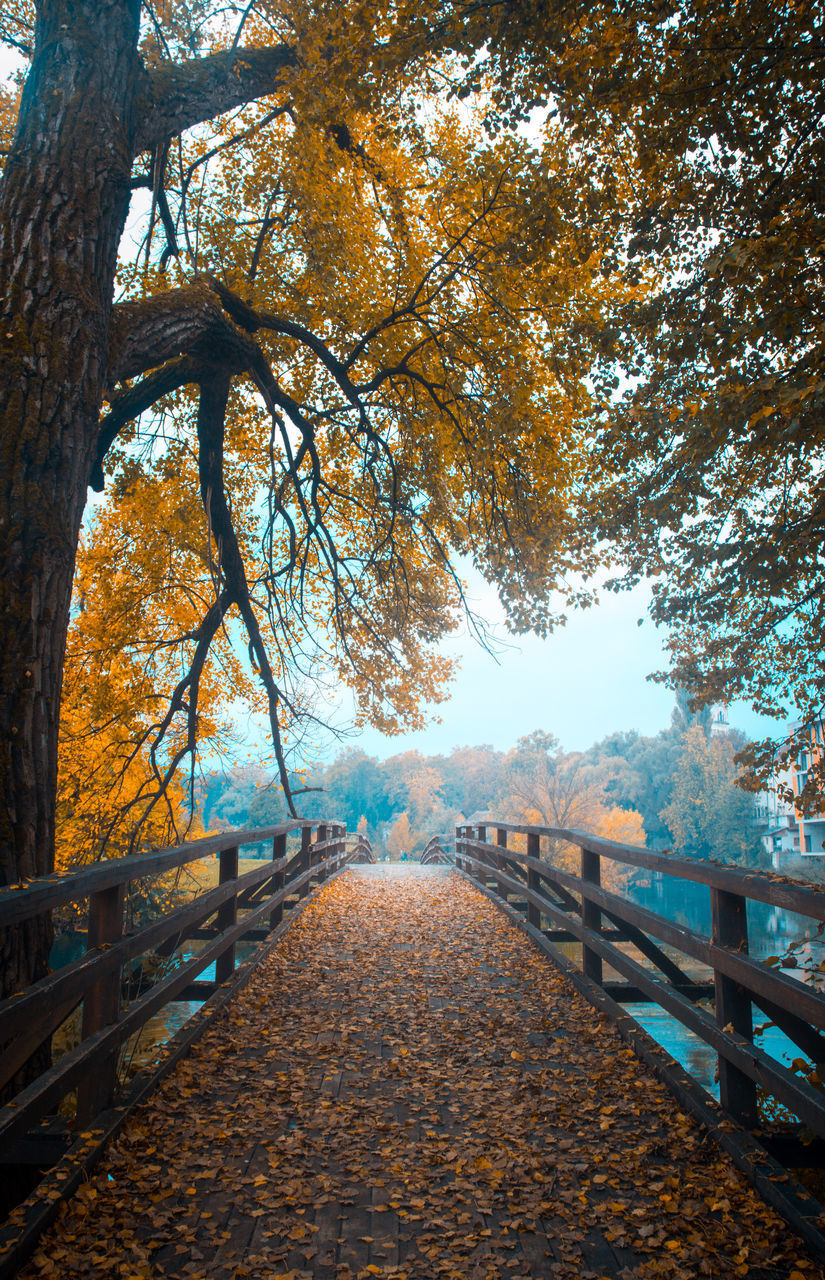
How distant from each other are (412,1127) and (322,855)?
857 centimetres

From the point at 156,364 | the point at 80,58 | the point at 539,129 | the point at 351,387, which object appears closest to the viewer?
the point at 80,58

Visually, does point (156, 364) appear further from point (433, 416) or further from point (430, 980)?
point (430, 980)

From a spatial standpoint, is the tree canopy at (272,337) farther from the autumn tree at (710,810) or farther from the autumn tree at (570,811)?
the autumn tree at (710,810)

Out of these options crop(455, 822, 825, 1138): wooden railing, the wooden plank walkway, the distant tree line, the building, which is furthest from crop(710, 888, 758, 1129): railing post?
the building

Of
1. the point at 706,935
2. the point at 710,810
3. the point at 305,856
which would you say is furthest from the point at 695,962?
the point at 710,810

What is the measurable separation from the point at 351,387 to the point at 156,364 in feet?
7.66

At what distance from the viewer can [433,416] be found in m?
8.51

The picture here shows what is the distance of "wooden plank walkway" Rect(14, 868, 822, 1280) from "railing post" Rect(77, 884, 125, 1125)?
0.19 metres

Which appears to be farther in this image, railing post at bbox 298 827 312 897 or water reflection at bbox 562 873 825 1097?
water reflection at bbox 562 873 825 1097

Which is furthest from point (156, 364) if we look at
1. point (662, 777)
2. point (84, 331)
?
point (662, 777)

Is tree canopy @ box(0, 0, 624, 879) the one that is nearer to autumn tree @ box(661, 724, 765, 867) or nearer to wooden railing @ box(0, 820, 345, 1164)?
wooden railing @ box(0, 820, 345, 1164)

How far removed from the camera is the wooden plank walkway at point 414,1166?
2338mm

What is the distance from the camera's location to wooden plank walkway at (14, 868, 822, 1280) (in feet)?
7.67

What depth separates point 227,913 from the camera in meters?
5.15
